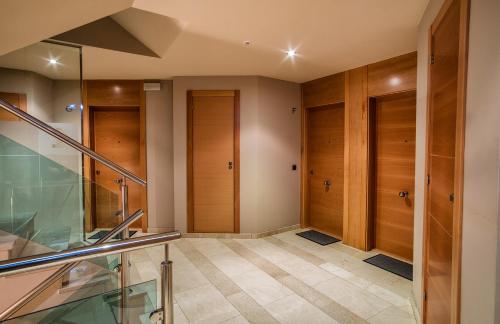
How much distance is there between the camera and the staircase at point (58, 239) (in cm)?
143

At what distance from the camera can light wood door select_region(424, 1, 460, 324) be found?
4.94 ft

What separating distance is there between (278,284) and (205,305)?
800 millimetres

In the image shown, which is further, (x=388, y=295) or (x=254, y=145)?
(x=254, y=145)

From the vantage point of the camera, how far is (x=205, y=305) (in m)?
2.54

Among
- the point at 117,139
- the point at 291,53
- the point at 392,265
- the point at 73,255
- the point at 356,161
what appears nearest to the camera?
the point at 73,255

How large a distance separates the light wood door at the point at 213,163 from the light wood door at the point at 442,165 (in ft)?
9.43

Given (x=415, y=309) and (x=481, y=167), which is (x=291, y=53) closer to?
(x=481, y=167)

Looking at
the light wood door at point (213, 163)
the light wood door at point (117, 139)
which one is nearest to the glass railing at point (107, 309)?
the light wood door at point (213, 163)

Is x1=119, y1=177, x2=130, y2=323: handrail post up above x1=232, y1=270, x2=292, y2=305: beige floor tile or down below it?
above

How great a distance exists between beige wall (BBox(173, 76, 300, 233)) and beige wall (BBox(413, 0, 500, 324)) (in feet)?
10.5

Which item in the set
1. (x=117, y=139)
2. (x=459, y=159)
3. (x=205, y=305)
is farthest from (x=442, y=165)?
(x=117, y=139)

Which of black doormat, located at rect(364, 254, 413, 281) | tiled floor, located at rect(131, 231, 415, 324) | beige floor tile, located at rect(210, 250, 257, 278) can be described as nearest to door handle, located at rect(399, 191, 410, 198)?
black doormat, located at rect(364, 254, 413, 281)

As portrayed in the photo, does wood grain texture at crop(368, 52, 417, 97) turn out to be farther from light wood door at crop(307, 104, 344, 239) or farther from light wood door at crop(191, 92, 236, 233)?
light wood door at crop(191, 92, 236, 233)

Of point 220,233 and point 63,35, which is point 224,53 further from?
point 220,233
